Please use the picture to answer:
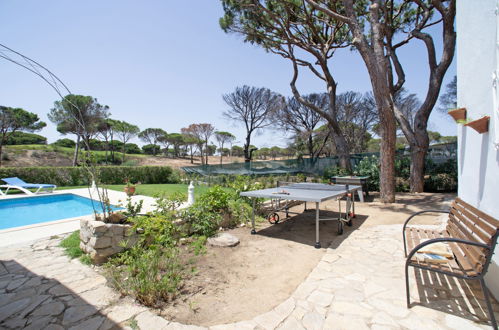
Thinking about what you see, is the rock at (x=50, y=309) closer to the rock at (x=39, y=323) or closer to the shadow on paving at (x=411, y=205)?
the rock at (x=39, y=323)

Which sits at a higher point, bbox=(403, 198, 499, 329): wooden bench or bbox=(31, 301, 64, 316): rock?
bbox=(403, 198, 499, 329): wooden bench

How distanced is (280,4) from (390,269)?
11.1m

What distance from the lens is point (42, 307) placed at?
2283 mm

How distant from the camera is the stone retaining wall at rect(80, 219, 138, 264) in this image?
3.20 meters

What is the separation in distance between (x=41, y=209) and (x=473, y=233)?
11474mm

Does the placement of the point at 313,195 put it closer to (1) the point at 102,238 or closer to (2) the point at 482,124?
(2) the point at 482,124

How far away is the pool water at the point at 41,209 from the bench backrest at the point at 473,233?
7.12 m

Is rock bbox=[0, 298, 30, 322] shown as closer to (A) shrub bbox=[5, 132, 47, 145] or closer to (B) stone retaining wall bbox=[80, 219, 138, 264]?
(B) stone retaining wall bbox=[80, 219, 138, 264]

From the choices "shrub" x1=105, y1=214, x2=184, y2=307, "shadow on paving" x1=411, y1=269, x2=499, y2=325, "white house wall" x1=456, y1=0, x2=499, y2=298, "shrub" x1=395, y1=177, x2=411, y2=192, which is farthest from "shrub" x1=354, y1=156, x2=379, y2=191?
"shrub" x1=105, y1=214, x2=184, y2=307

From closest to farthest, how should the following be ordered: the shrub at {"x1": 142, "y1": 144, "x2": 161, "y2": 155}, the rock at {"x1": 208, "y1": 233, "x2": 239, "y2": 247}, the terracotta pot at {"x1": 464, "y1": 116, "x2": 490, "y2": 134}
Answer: the terracotta pot at {"x1": 464, "y1": 116, "x2": 490, "y2": 134} < the rock at {"x1": 208, "y1": 233, "x2": 239, "y2": 247} < the shrub at {"x1": 142, "y1": 144, "x2": 161, "y2": 155}

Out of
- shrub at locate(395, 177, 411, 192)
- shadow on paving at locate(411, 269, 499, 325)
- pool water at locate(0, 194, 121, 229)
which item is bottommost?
pool water at locate(0, 194, 121, 229)

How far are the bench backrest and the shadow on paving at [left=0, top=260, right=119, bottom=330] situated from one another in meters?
2.98

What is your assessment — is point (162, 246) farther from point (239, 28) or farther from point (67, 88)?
point (239, 28)

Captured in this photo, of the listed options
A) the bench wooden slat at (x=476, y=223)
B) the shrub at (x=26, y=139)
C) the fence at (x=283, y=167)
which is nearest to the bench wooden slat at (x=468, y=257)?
the bench wooden slat at (x=476, y=223)
